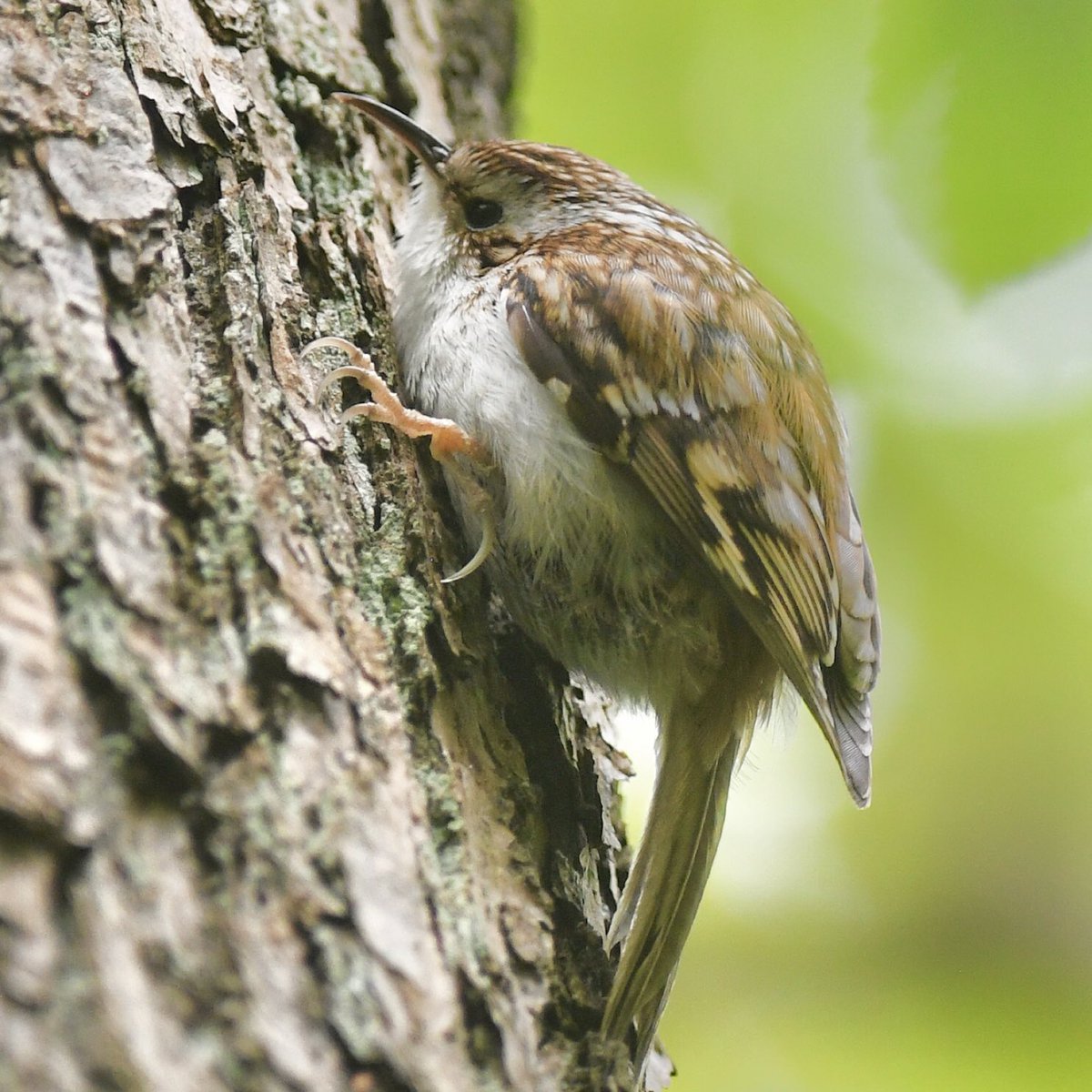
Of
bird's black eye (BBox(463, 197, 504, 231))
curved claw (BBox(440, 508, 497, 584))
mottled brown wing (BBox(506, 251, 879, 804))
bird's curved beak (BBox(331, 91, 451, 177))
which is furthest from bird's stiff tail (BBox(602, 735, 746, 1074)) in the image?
bird's curved beak (BBox(331, 91, 451, 177))

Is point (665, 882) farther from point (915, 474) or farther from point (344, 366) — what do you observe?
point (915, 474)

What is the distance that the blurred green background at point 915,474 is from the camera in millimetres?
3127

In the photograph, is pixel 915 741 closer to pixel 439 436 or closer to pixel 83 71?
pixel 439 436

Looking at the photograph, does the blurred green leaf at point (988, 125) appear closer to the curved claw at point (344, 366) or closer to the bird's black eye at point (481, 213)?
the bird's black eye at point (481, 213)

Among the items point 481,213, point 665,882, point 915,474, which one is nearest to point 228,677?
point 665,882

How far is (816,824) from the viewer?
383 cm

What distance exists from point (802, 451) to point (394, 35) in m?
1.40

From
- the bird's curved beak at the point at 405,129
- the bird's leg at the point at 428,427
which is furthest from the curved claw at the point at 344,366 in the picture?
the bird's curved beak at the point at 405,129

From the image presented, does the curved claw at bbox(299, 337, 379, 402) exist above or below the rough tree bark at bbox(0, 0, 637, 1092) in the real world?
above

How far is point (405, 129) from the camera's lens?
2.36 metres

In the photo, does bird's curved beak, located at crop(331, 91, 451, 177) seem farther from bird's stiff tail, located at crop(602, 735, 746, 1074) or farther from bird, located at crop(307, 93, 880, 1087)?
bird's stiff tail, located at crop(602, 735, 746, 1074)

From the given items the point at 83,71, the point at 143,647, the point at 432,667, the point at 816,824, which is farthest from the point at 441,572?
the point at 816,824

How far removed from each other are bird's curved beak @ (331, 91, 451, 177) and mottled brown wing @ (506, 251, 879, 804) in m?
0.45

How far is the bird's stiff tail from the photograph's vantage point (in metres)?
1.56
